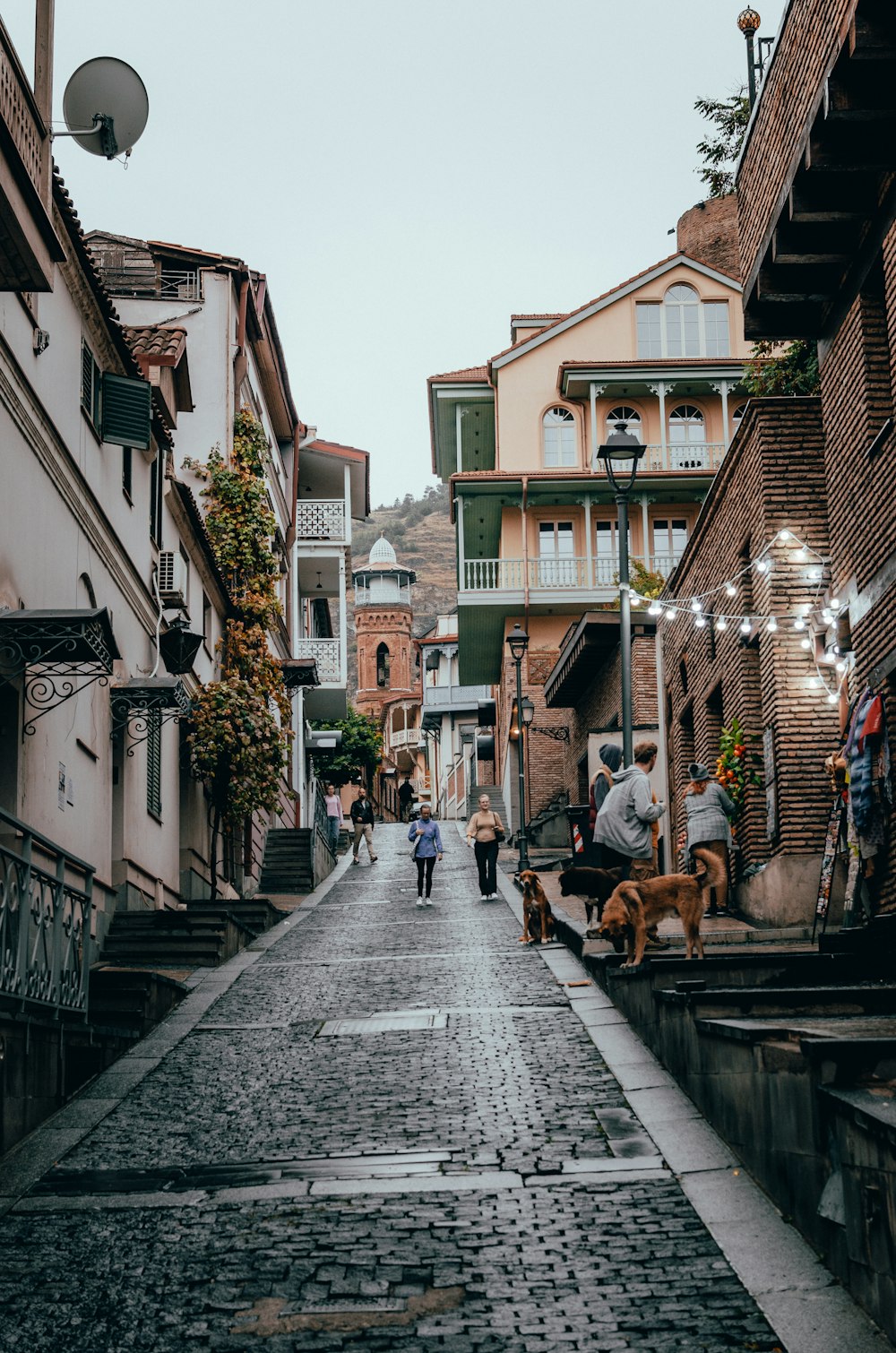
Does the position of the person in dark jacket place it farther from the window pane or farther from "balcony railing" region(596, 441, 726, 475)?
the window pane

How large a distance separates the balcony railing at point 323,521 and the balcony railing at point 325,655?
3.12m

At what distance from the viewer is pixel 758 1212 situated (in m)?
6.87

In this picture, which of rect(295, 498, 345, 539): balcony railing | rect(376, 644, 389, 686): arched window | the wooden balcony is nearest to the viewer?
the wooden balcony

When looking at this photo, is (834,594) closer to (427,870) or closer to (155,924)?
(155,924)

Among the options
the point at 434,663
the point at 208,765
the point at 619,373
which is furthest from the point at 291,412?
the point at 434,663

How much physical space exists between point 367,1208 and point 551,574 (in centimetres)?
3497

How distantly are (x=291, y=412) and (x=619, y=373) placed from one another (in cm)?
871

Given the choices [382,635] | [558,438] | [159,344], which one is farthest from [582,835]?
[382,635]

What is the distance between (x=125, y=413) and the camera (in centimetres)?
1739

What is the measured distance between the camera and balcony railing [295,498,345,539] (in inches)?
1682

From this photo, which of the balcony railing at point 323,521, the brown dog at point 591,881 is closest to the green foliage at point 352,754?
the balcony railing at point 323,521

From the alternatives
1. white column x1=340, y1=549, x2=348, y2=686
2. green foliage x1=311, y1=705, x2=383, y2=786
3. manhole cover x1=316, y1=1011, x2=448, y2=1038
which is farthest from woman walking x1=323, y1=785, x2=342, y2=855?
green foliage x1=311, y1=705, x2=383, y2=786

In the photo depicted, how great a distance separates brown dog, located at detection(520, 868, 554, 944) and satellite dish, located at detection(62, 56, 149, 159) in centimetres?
847

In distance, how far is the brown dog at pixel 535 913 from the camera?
17297 millimetres
